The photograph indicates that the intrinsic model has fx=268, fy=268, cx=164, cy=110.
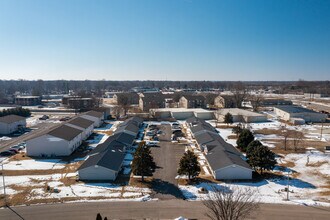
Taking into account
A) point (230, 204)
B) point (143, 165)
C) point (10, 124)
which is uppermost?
point (10, 124)

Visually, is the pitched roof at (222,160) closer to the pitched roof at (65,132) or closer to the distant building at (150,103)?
the pitched roof at (65,132)

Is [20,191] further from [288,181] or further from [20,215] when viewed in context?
[288,181]

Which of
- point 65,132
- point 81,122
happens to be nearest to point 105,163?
point 65,132

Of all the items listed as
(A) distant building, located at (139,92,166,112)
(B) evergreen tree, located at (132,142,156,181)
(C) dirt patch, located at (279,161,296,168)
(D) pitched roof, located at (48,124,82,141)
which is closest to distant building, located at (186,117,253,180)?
(C) dirt patch, located at (279,161,296,168)

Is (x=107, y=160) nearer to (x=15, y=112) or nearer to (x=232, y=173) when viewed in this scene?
(x=232, y=173)

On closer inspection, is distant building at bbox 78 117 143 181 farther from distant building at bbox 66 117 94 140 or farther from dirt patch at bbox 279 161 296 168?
dirt patch at bbox 279 161 296 168

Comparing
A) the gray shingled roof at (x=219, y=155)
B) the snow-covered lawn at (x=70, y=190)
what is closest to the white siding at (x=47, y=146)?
the snow-covered lawn at (x=70, y=190)
